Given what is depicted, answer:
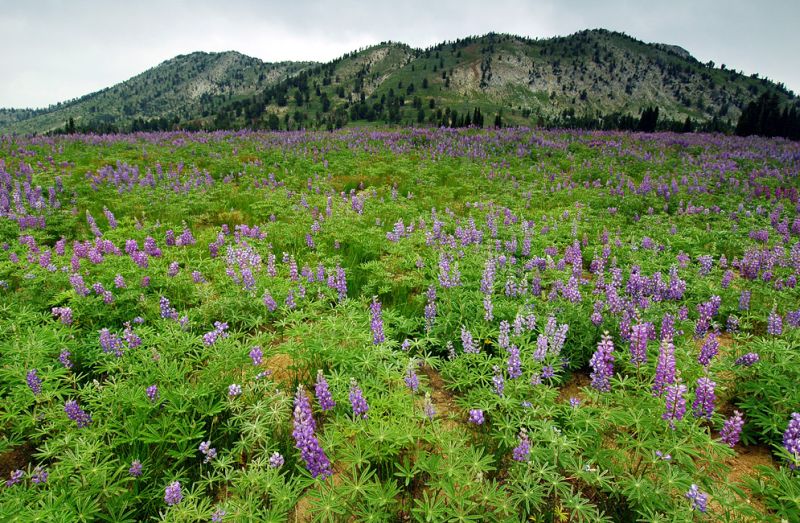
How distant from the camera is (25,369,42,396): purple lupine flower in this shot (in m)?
3.20

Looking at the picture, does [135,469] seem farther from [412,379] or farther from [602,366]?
[602,366]

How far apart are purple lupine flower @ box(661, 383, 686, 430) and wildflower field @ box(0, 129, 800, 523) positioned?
2 cm

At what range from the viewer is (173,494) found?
2.51 meters

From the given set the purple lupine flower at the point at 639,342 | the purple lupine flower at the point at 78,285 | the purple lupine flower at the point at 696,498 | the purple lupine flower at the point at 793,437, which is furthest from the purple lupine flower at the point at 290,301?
the purple lupine flower at the point at 793,437

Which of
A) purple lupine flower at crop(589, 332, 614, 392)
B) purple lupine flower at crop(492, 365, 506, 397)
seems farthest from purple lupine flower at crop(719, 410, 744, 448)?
purple lupine flower at crop(492, 365, 506, 397)

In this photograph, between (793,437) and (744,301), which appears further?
(744,301)

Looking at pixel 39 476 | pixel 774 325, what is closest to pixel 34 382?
pixel 39 476

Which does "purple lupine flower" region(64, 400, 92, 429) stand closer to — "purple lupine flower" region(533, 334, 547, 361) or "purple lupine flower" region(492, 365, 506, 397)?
"purple lupine flower" region(492, 365, 506, 397)

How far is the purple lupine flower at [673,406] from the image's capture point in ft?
8.63

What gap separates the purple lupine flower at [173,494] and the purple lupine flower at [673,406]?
143 inches

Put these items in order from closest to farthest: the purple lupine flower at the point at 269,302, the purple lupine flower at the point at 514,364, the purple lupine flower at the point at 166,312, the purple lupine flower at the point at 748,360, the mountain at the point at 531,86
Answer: the purple lupine flower at the point at 514,364, the purple lupine flower at the point at 748,360, the purple lupine flower at the point at 166,312, the purple lupine flower at the point at 269,302, the mountain at the point at 531,86

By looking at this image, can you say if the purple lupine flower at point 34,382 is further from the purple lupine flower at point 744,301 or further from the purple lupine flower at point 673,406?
the purple lupine flower at point 744,301

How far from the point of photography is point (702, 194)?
492 inches

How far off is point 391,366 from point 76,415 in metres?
2.80
